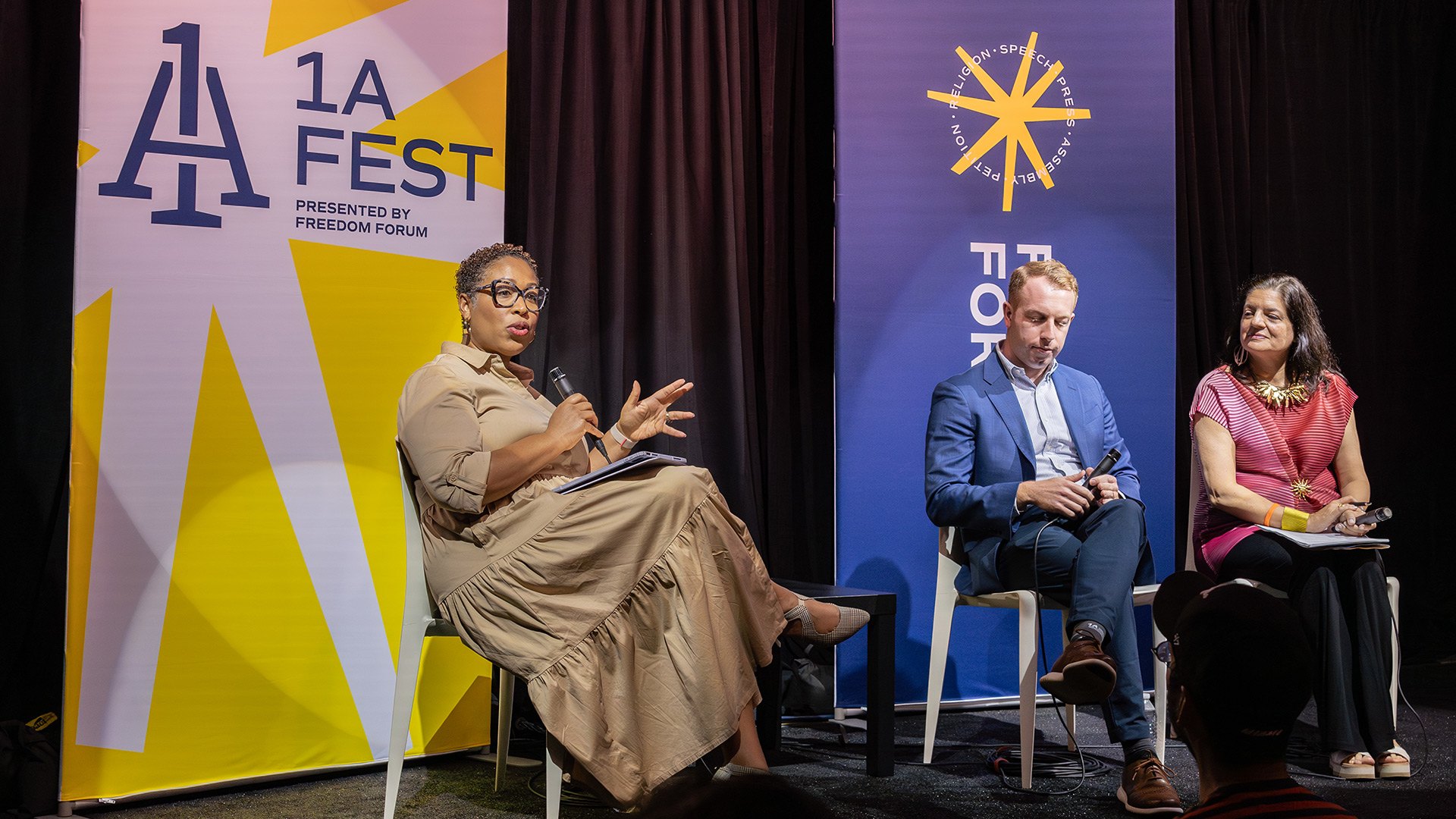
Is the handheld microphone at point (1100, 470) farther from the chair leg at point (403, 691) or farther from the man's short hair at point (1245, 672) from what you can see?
A: the man's short hair at point (1245, 672)

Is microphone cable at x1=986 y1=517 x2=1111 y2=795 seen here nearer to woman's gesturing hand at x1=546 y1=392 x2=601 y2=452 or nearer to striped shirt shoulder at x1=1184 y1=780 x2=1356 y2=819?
woman's gesturing hand at x1=546 y1=392 x2=601 y2=452

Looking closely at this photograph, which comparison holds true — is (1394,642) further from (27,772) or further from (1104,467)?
(27,772)

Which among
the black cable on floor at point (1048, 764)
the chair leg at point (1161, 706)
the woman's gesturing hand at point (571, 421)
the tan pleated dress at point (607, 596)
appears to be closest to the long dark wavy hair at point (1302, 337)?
the chair leg at point (1161, 706)

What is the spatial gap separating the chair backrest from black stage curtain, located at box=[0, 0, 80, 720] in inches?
40.1

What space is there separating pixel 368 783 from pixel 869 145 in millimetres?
Result: 2288

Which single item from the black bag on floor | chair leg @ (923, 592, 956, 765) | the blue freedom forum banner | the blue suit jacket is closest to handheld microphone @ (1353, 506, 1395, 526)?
the blue suit jacket

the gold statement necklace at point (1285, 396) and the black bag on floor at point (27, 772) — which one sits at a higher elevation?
the gold statement necklace at point (1285, 396)

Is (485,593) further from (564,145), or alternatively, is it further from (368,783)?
(564,145)

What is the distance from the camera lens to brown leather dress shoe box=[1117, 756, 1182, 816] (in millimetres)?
2621

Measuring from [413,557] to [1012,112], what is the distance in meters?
2.34

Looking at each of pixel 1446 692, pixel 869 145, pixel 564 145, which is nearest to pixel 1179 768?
pixel 1446 692

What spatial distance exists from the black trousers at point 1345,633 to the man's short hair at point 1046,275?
0.85 m

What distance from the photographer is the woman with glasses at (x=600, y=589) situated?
2.37 meters

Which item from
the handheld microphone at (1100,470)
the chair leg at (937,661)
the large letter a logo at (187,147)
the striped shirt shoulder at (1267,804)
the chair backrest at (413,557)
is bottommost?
the chair leg at (937,661)
